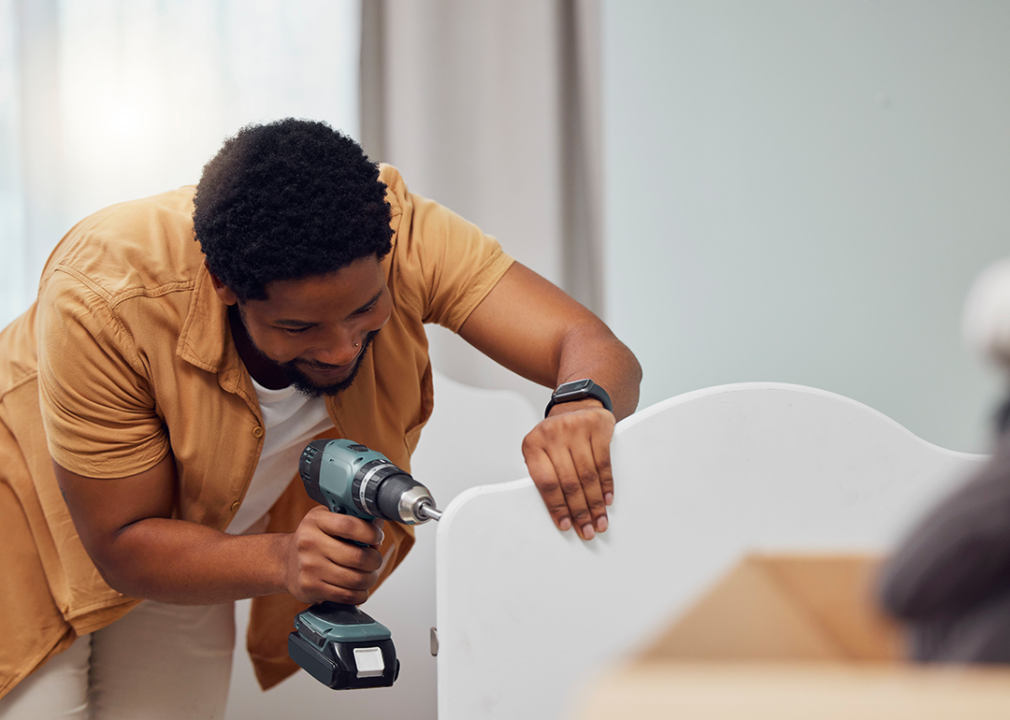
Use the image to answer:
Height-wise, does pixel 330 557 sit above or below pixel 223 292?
below

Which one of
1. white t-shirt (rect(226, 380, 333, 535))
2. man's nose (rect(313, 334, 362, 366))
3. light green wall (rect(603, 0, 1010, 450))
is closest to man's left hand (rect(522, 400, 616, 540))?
man's nose (rect(313, 334, 362, 366))

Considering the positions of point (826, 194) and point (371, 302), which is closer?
point (371, 302)

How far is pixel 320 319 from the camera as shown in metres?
0.80

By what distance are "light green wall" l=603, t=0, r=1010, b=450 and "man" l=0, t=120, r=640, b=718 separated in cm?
63

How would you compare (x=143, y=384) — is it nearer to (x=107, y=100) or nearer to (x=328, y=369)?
(x=328, y=369)

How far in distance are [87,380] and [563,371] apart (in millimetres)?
538

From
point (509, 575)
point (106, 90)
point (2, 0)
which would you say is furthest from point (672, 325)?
point (2, 0)

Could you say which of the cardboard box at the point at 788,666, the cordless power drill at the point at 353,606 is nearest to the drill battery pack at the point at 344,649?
the cordless power drill at the point at 353,606

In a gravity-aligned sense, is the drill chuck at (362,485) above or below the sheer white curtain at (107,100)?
below

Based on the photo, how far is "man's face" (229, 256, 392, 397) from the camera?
78 cm

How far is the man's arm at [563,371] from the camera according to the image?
729mm

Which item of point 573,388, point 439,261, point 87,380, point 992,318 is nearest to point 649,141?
point 439,261

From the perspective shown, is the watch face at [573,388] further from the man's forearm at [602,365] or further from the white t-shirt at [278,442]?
the white t-shirt at [278,442]

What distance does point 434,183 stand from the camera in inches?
63.4
